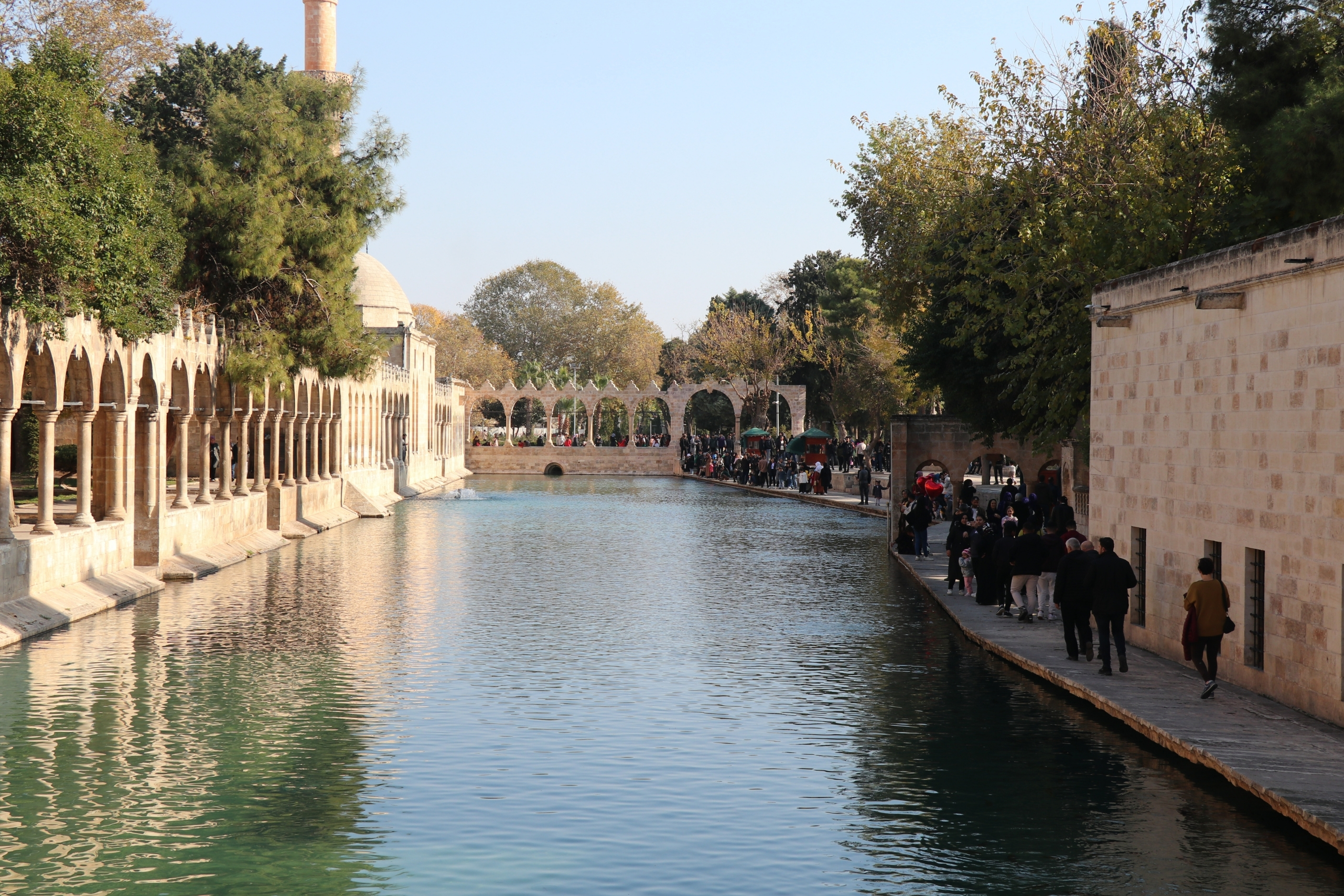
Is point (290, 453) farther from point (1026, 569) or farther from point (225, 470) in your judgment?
point (1026, 569)

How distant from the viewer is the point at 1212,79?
81.1 ft

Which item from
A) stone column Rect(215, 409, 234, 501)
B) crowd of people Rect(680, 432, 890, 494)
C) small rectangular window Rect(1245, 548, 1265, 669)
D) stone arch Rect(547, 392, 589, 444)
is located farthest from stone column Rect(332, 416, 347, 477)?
stone arch Rect(547, 392, 589, 444)

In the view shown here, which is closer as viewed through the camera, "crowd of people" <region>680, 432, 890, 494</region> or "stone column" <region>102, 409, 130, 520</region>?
"stone column" <region>102, 409, 130, 520</region>

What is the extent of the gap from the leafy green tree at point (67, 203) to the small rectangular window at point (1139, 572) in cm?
1372

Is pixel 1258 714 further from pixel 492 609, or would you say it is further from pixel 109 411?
pixel 109 411

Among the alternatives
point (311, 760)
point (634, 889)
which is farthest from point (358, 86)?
point (634, 889)

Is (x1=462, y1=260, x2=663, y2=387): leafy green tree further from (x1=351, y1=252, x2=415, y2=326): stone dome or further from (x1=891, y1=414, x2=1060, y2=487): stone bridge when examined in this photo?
(x1=891, y1=414, x2=1060, y2=487): stone bridge

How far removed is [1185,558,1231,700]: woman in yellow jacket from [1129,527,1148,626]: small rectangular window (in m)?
3.63

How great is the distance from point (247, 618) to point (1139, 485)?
12254 millimetres

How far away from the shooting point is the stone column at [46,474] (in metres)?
20.4

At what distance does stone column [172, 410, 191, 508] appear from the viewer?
2716cm

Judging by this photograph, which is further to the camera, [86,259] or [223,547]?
[223,547]

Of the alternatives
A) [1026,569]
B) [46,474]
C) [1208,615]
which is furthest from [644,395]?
[1208,615]

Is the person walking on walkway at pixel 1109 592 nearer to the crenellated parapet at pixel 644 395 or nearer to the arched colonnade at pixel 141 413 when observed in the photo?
the arched colonnade at pixel 141 413
